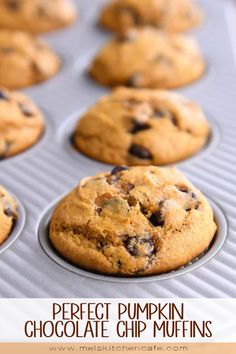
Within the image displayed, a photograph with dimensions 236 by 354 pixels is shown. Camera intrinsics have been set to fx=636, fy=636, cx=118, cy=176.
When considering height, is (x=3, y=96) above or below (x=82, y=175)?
Result: above

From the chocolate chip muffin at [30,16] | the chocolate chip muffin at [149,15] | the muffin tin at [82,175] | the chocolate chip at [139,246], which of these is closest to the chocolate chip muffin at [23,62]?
the muffin tin at [82,175]

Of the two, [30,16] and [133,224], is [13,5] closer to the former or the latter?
[30,16]

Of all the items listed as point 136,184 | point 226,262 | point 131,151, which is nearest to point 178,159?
point 131,151

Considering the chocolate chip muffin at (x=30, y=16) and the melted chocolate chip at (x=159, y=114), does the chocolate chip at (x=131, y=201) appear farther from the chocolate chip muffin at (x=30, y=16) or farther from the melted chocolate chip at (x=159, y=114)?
the chocolate chip muffin at (x=30, y=16)

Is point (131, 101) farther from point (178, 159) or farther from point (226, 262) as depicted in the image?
point (226, 262)

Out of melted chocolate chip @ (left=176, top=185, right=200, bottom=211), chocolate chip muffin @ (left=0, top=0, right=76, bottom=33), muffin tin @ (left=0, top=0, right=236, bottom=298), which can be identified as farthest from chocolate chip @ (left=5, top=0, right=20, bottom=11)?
melted chocolate chip @ (left=176, top=185, right=200, bottom=211)

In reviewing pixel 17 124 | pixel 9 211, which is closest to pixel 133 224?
pixel 9 211

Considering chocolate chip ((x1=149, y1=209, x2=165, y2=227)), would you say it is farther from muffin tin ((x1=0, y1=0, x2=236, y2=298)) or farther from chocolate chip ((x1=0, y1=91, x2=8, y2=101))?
chocolate chip ((x1=0, y1=91, x2=8, y2=101))
